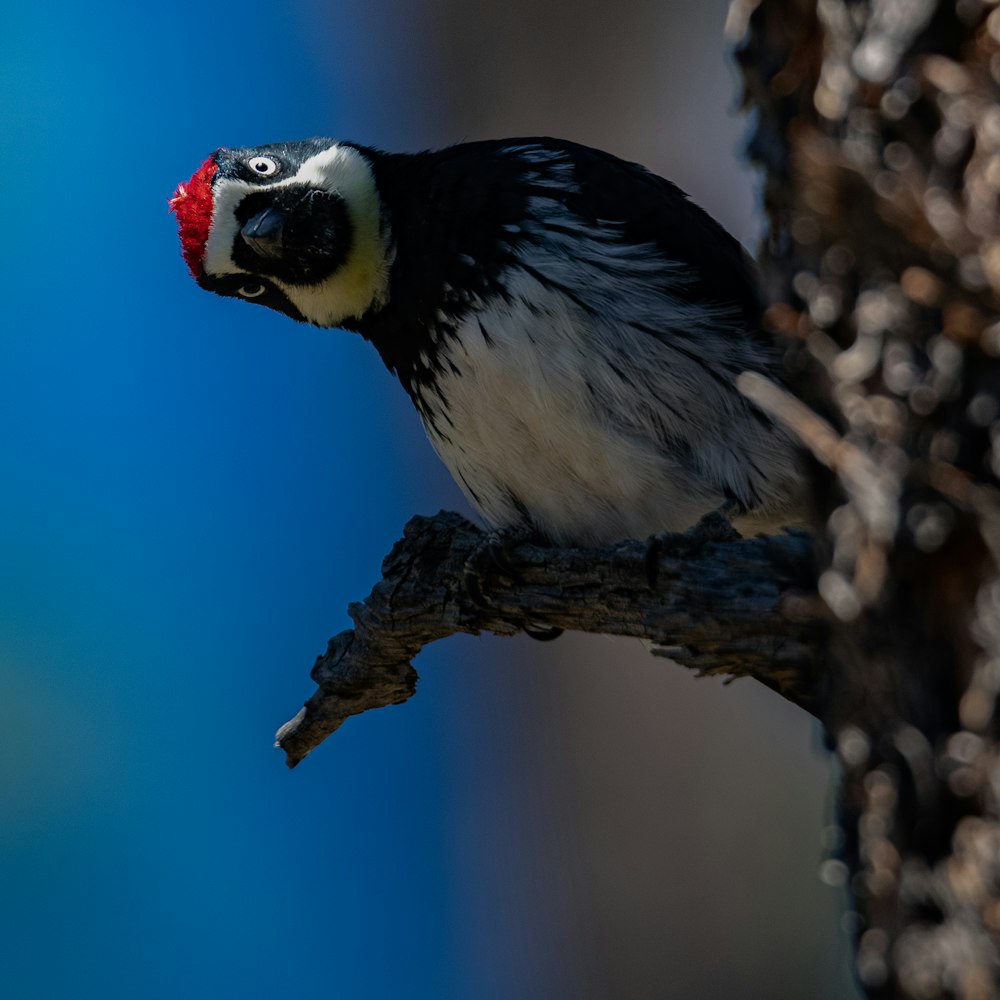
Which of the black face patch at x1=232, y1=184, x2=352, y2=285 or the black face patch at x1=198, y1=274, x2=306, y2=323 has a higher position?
the black face patch at x1=232, y1=184, x2=352, y2=285

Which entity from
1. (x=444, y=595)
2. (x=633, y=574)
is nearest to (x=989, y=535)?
(x=633, y=574)

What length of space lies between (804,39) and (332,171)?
1.39 m

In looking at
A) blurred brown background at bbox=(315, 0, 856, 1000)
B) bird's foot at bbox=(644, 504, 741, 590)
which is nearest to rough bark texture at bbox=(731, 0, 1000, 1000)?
bird's foot at bbox=(644, 504, 741, 590)

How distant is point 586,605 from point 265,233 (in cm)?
90

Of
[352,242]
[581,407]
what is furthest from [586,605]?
[352,242]

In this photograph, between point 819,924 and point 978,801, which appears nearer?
point 978,801

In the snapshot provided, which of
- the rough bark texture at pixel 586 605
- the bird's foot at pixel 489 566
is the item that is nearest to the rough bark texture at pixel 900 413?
the rough bark texture at pixel 586 605

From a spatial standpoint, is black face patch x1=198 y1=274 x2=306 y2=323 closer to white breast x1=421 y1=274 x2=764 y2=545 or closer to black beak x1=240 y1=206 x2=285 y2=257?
black beak x1=240 y1=206 x2=285 y2=257

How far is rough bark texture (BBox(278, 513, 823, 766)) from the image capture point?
52.4 inches

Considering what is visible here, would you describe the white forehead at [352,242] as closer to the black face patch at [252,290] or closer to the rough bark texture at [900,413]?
the black face patch at [252,290]

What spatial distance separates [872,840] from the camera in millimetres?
858

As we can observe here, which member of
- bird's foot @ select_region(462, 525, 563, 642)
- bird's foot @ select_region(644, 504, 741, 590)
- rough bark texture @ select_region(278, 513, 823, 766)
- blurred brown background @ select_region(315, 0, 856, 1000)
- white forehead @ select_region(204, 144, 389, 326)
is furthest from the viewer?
blurred brown background @ select_region(315, 0, 856, 1000)

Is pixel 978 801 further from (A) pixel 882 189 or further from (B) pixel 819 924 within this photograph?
(B) pixel 819 924

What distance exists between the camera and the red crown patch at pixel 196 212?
7.11ft
